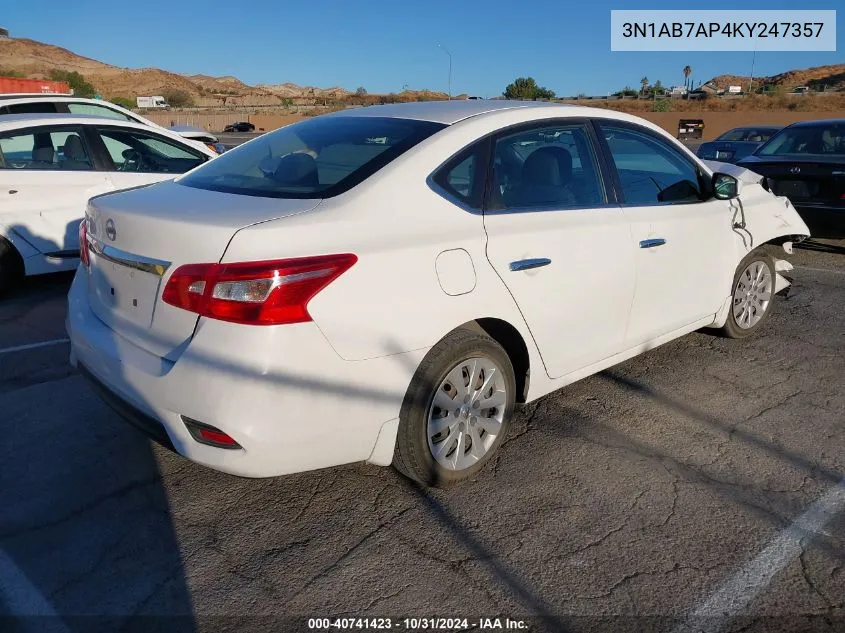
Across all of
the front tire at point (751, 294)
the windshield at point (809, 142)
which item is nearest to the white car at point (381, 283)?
the front tire at point (751, 294)

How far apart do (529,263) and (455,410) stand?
2.45 ft

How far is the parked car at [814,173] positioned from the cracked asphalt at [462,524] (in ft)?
13.3

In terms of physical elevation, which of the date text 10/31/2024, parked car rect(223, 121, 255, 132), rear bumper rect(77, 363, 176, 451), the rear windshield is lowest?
the date text 10/31/2024

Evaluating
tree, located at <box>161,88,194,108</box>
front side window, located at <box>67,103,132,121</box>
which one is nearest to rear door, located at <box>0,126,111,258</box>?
front side window, located at <box>67,103,132,121</box>

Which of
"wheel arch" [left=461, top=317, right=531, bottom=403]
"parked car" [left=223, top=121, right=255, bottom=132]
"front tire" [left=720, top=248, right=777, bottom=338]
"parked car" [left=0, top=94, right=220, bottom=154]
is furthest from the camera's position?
"parked car" [left=223, top=121, right=255, bottom=132]

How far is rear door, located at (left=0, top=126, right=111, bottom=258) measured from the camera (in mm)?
6238

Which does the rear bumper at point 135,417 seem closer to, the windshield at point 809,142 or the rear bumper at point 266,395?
the rear bumper at point 266,395

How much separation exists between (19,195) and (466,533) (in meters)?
5.45

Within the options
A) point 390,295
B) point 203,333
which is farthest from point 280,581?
point 390,295

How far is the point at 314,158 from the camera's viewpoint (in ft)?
10.8

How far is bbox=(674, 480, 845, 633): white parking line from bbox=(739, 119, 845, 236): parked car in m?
4.80

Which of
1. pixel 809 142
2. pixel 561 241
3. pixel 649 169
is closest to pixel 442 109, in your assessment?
pixel 561 241

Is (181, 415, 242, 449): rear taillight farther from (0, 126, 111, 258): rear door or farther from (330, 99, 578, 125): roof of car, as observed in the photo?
(0, 126, 111, 258): rear door

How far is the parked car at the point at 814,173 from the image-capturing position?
7461mm
